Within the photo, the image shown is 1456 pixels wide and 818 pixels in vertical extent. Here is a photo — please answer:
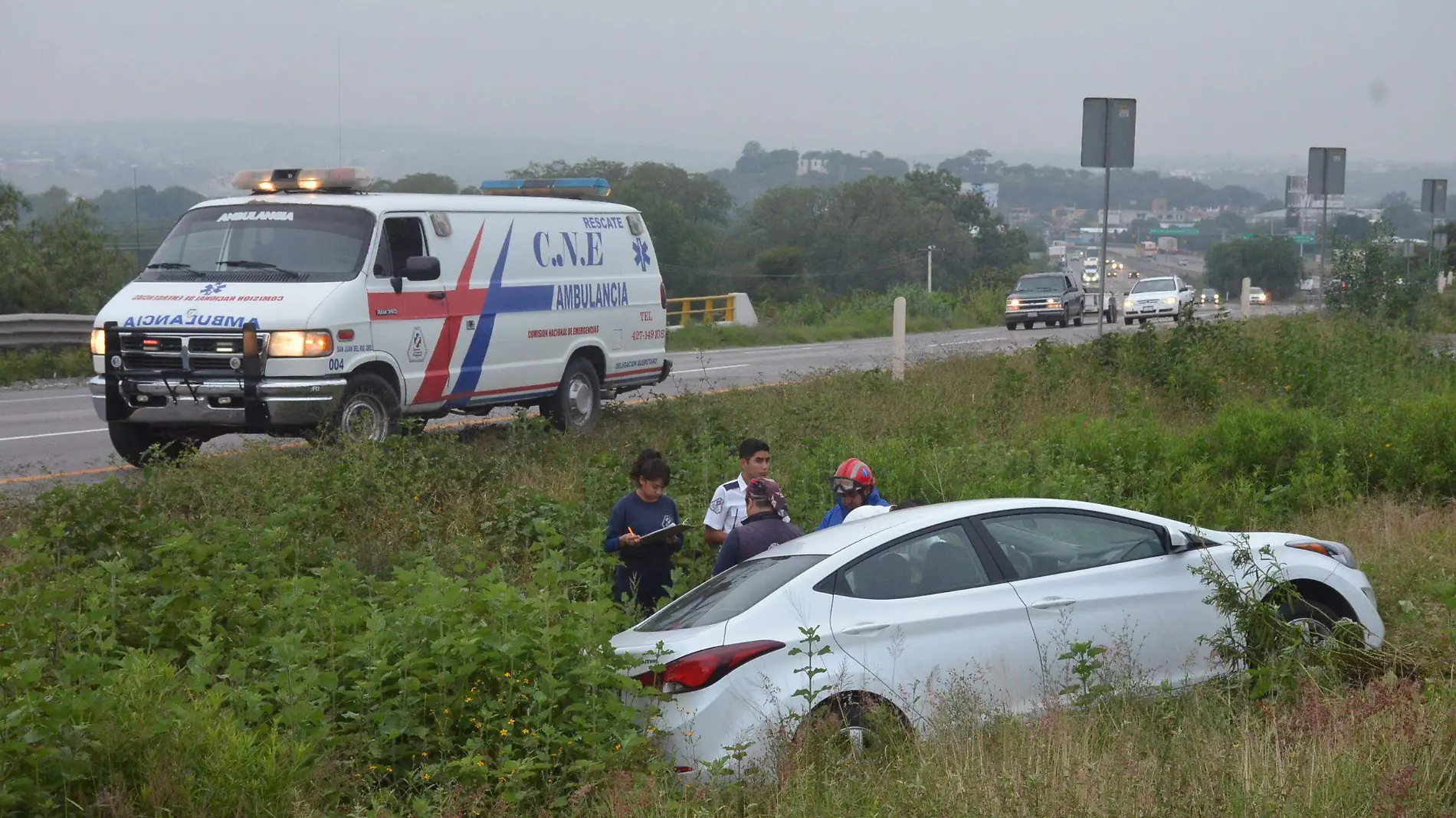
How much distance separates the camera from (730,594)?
680 cm

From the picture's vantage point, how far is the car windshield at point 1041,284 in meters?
39.4

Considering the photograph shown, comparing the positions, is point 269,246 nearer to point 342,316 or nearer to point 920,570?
point 342,316

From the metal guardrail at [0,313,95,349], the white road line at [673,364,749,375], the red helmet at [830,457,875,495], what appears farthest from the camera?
the white road line at [673,364,749,375]

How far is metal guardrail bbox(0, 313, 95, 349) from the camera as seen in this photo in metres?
21.8

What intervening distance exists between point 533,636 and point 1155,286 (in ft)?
125

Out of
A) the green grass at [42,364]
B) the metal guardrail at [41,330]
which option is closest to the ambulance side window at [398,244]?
the green grass at [42,364]

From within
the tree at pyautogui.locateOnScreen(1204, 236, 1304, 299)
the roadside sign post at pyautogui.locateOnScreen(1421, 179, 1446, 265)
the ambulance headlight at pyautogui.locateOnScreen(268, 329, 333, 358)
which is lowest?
the tree at pyautogui.locateOnScreen(1204, 236, 1304, 299)

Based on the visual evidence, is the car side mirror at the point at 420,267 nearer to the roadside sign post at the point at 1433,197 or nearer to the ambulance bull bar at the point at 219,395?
the ambulance bull bar at the point at 219,395

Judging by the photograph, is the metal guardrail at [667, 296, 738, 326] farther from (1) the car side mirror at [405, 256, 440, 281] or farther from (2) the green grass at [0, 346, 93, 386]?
(1) the car side mirror at [405, 256, 440, 281]

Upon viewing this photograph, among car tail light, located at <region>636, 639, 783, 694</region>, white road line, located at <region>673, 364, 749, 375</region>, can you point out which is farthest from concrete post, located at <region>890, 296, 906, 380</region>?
car tail light, located at <region>636, 639, 783, 694</region>

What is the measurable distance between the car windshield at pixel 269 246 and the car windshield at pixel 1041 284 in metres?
29.6

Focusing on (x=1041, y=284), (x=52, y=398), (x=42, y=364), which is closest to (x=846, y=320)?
(x=1041, y=284)

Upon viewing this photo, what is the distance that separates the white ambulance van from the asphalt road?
3.75ft

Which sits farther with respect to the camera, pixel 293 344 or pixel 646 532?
pixel 293 344
